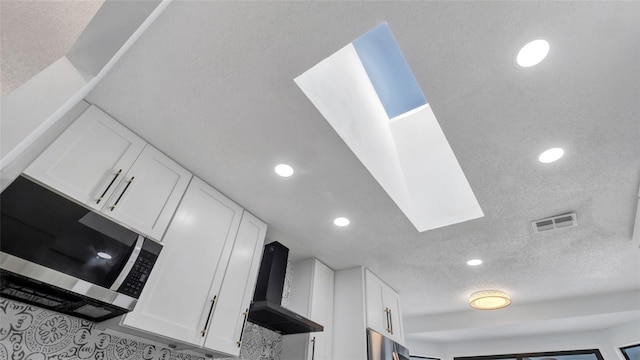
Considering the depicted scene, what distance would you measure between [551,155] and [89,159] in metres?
2.77

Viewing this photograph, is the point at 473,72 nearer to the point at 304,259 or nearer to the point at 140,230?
the point at 140,230

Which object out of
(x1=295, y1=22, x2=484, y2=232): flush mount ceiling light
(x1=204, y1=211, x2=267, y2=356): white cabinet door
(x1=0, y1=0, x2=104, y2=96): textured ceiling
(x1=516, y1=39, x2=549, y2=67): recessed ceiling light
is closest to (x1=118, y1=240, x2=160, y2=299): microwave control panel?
(x1=204, y1=211, x2=267, y2=356): white cabinet door

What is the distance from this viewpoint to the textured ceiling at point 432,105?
4.66 feet

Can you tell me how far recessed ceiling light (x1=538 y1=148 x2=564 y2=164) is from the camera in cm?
199

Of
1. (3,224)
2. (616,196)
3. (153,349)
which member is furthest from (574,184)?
(3,224)

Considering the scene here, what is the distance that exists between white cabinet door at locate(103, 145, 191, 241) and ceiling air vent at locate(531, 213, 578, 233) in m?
2.83

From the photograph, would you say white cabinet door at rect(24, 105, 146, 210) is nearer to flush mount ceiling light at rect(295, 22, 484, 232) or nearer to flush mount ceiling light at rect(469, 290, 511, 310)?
flush mount ceiling light at rect(295, 22, 484, 232)

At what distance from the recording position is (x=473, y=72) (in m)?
1.61

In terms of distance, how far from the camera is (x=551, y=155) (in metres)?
2.03

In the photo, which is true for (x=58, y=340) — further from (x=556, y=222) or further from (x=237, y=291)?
(x=556, y=222)

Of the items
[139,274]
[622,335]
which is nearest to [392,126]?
[139,274]

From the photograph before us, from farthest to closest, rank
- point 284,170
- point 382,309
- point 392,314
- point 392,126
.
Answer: point 392,314
point 382,309
point 392,126
point 284,170

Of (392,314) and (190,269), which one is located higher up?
(392,314)

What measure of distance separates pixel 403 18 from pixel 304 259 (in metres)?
2.56
